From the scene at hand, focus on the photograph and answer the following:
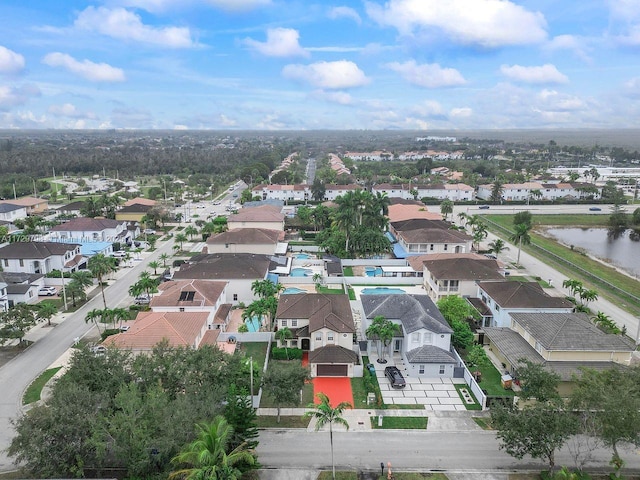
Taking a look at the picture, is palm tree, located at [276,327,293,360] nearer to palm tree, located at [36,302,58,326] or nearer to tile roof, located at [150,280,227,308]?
tile roof, located at [150,280,227,308]

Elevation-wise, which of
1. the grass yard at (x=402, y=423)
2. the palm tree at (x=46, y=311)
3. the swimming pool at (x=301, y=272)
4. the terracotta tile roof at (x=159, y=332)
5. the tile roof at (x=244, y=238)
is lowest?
the grass yard at (x=402, y=423)

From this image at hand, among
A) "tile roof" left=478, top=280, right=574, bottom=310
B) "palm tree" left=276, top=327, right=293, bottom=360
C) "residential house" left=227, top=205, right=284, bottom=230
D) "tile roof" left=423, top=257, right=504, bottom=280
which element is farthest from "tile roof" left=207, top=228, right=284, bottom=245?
"tile roof" left=478, top=280, right=574, bottom=310

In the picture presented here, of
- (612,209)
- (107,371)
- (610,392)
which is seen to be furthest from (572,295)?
(612,209)

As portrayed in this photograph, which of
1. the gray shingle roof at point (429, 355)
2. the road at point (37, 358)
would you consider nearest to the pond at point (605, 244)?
the gray shingle roof at point (429, 355)

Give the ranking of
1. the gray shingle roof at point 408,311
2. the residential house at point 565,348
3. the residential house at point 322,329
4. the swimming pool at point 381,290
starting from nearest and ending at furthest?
the residential house at point 565,348 < the residential house at point 322,329 < the gray shingle roof at point 408,311 < the swimming pool at point 381,290

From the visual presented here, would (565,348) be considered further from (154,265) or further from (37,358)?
(154,265)

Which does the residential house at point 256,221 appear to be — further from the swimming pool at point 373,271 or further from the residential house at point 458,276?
the residential house at point 458,276

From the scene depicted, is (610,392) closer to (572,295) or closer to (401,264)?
(572,295)
